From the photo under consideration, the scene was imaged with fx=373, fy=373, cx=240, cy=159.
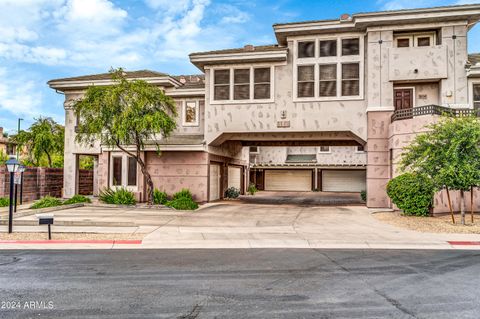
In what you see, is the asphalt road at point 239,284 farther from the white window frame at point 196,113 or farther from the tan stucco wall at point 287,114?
the white window frame at point 196,113

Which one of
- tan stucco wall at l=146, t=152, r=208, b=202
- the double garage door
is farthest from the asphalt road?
the double garage door

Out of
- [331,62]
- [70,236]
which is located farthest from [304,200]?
[70,236]

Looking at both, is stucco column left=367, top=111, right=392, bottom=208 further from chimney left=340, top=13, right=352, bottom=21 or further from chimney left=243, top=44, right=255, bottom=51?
chimney left=243, top=44, right=255, bottom=51

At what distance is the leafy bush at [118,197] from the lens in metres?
21.3

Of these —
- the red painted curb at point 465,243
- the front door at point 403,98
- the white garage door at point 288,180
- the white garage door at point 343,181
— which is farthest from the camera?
the white garage door at point 288,180

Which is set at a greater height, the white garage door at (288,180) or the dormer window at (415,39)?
the dormer window at (415,39)

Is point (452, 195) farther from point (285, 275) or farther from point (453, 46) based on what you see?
point (285, 275)

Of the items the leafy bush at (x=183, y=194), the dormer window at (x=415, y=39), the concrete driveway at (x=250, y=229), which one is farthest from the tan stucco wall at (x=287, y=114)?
the concrete driveway at (x=250, y=229)

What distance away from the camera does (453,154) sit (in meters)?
13.4

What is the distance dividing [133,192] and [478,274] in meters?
19.2

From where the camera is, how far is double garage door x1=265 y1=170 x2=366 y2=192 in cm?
4191

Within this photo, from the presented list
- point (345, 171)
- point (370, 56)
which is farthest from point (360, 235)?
point (345, 171)

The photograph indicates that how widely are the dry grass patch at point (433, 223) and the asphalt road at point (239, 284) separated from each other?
139 inches

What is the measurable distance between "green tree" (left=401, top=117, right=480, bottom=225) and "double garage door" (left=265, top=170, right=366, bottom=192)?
2778cm
